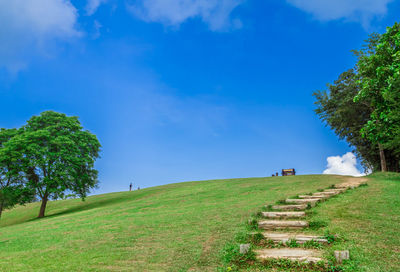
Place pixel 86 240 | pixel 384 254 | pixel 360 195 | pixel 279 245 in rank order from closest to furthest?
pixel 384 254 < pixel 279 245 < pixel 86 240 < pixel 360 195

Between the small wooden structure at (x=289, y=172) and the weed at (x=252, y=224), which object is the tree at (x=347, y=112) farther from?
the weed at (x=252, y=224)

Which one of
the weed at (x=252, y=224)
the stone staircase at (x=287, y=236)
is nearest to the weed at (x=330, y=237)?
the stone staircase at (x=287, y=236)

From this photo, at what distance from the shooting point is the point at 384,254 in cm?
625

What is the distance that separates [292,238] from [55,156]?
28948 mm

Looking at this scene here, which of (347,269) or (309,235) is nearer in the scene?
(347,269)

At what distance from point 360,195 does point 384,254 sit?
8798 mm

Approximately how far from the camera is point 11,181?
95.6ft

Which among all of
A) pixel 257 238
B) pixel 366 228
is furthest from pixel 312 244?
pixel 366 228

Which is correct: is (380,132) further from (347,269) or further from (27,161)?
(27,161)

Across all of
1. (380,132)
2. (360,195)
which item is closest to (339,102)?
(360,195)

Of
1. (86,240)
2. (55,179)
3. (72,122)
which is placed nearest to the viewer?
(86,240)

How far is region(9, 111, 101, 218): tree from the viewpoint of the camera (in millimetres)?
27969

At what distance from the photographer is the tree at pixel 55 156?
28.0m

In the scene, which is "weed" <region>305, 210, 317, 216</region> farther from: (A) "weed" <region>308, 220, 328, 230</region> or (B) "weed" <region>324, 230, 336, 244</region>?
(B) "weed" <region>324, 230, 336, 244</region>
